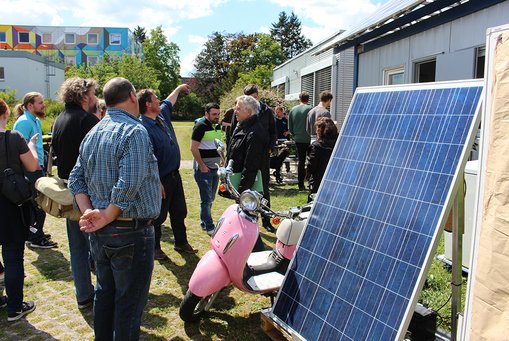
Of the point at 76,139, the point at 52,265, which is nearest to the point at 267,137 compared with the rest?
the point at 76,139

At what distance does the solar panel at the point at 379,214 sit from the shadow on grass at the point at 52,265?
306cm

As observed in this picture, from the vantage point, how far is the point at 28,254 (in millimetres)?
6086

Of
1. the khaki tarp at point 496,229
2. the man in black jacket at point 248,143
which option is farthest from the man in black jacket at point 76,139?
the khaki tarp at point 496,229

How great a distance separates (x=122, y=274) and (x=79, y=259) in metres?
1.63

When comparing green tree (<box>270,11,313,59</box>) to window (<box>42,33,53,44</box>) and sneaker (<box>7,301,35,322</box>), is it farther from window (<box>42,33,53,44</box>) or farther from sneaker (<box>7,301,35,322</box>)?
sneaker (<box>7,301,35,322</box>)

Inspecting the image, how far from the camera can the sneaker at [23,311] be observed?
13.8 ft

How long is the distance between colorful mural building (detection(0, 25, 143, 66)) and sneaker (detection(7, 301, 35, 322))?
9135 cm

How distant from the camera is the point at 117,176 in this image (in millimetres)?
2939

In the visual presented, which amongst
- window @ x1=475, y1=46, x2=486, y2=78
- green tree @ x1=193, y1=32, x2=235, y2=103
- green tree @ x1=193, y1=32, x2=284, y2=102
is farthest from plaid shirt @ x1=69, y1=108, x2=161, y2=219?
green tree @ x1=193, y1=32, x2=235, y2=103

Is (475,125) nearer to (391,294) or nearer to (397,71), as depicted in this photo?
(391,294)

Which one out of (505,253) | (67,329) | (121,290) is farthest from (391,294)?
(67,329)

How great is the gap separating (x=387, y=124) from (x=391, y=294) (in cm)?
119

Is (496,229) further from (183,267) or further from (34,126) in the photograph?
(34,126)

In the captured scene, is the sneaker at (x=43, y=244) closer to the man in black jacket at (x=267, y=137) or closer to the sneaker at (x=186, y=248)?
the sneaker at (x=186, y=248)
